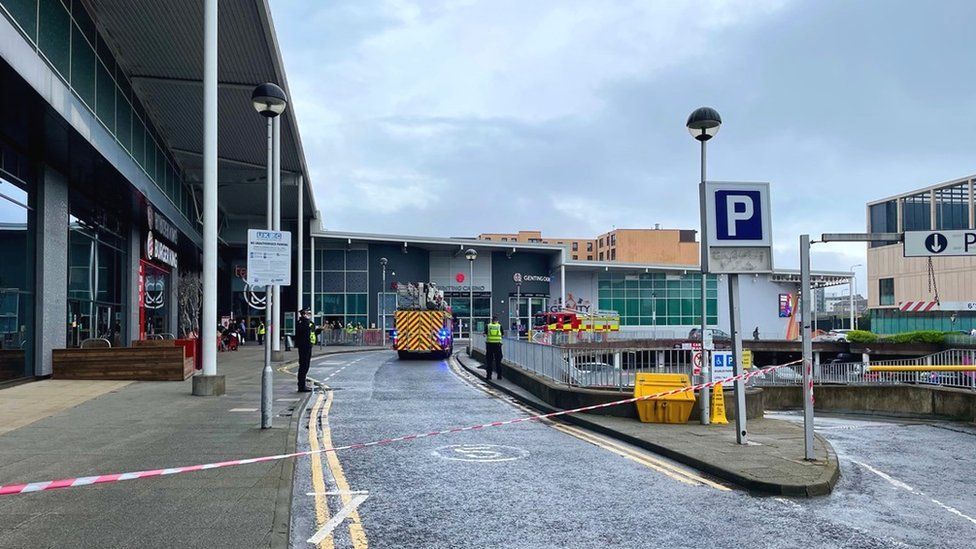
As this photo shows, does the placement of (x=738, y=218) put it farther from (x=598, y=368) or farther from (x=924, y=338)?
(x=924, y=338)

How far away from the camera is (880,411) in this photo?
1833 cm

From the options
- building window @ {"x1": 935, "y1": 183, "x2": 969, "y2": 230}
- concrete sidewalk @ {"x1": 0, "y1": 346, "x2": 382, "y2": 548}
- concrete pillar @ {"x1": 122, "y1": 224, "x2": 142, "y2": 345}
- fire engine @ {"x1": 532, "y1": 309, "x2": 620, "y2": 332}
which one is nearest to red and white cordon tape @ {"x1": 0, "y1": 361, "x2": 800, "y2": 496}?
concrete sidewalk @ {"x1": 0, "y1": 346, "x2": 382, "y2": 548}

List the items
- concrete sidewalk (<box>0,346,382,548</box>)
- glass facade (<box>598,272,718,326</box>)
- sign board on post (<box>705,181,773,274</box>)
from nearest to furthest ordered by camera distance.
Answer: concrete sidewalk (<box>0,346,382,548</box>)
sign board on post (<box>705,181,773,274</box>)
glass facade (<box>598,272,718,326</box>)

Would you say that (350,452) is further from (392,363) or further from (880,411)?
(392,363)

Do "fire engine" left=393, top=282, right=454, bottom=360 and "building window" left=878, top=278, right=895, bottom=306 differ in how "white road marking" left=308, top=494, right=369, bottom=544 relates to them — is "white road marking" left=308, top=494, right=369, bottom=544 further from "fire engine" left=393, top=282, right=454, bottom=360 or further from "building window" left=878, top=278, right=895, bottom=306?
"building window" left=878, top=278, right=895, bottom=306

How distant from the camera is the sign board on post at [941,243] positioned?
10383mm

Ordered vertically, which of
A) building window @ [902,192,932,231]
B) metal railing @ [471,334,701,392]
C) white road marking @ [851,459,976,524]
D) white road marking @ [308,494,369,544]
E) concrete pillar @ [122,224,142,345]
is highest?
building window @ [902,192,932,231]

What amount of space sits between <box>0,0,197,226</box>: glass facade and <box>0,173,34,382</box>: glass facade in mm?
2930

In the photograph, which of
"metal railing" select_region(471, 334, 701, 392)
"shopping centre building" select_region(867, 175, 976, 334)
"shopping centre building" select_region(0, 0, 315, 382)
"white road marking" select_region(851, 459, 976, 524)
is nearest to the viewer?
"white road marking" select_region(851, 459, 976, 524)

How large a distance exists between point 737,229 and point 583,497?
509 centimetres

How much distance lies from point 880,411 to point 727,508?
43.6ft

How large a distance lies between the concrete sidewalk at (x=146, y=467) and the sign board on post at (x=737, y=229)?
6.42m

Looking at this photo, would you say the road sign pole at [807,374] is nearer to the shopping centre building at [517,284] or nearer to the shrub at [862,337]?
the shrub at [862,337]

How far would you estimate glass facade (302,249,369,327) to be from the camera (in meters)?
60.0
